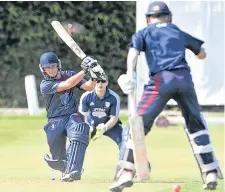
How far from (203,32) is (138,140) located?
302 inches

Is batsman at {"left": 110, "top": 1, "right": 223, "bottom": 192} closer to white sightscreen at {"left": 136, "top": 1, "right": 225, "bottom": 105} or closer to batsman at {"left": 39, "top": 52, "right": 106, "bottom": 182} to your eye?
batsman at {"left": 39, "top": 52, "right": 106, "bottom": 182}

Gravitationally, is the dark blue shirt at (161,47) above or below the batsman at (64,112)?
above

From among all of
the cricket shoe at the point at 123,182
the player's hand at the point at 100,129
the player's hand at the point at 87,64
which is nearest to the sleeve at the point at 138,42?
the cricket shoe at the point at 123,182

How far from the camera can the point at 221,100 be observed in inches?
634

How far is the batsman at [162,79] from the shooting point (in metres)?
7.82

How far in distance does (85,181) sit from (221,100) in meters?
7.55

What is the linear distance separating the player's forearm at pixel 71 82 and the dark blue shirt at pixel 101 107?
1191mm

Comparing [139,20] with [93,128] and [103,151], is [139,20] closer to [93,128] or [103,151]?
[103,151]

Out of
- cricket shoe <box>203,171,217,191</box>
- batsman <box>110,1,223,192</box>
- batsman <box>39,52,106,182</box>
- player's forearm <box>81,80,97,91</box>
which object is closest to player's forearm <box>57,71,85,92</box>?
batsman <box>39,52,106,182</box>

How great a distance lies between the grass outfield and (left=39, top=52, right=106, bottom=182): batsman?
23cm

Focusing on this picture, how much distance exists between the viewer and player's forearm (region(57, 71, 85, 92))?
9023 mm

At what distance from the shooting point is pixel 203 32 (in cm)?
1530

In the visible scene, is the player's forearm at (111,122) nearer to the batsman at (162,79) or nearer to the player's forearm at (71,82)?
the player's forearm at (71,82)

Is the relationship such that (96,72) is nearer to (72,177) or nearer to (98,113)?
(72,177)
